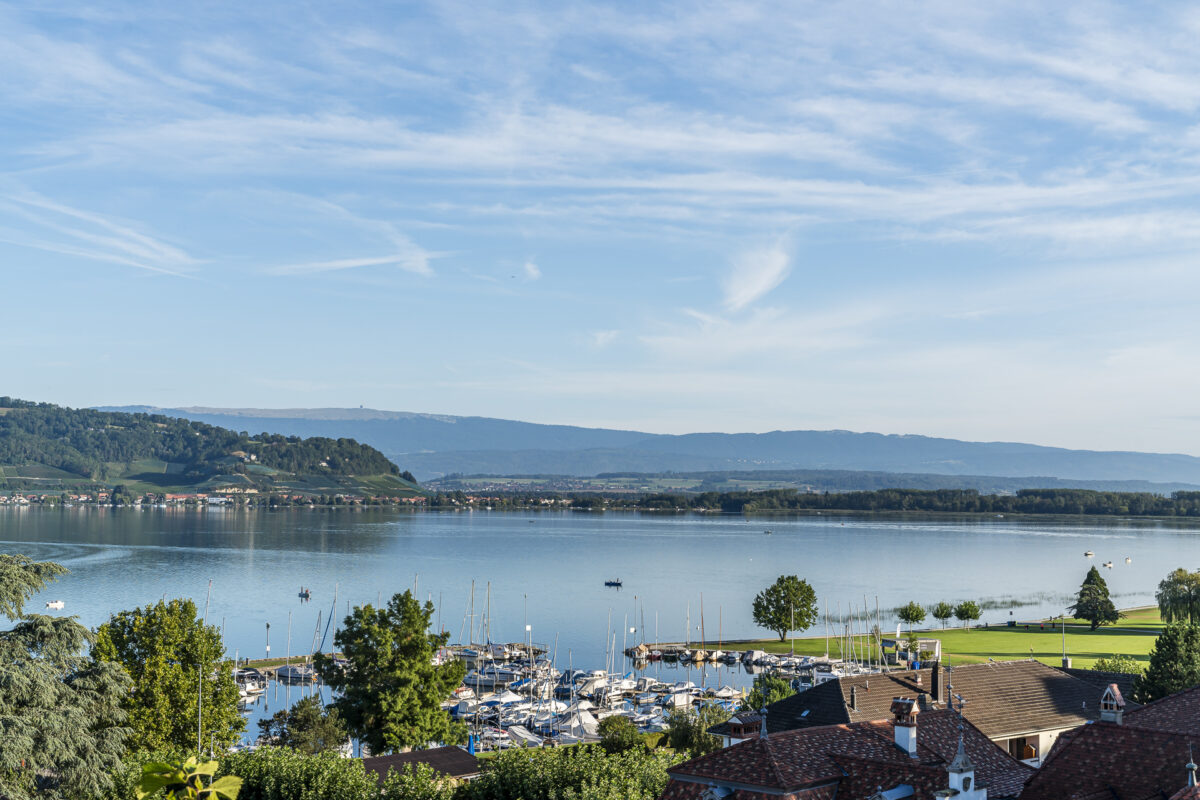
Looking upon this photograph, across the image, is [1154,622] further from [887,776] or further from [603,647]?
[887,776]

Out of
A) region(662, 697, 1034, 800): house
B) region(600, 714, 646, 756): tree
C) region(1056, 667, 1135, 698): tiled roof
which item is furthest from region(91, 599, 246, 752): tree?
region(1056, 667, 1135, 698): tiled roof

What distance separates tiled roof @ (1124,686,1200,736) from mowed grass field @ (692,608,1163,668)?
1499 inches

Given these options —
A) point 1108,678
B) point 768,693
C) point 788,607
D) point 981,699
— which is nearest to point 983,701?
point 981,699

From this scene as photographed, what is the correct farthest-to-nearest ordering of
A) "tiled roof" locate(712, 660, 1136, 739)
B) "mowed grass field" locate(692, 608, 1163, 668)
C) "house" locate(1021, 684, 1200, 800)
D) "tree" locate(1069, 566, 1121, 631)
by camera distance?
"tree" locate(1069, 566, 1121, 631) < "mowed grass field" locate(692, 608, 1163, 668) < "tiled roof" locate(712, 660, 1136, 739) < "house" locate(1021, 684, 1200, 800)

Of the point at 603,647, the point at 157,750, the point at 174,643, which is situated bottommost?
the point at 603,647

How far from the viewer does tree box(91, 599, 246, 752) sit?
34562mm

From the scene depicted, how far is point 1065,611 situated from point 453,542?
11875cm

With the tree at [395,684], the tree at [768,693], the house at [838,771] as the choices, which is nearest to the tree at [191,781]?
the house at [838,771]

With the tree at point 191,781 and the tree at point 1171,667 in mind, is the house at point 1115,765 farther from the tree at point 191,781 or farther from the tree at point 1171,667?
the tree at point 1171,667

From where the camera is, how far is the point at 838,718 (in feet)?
107

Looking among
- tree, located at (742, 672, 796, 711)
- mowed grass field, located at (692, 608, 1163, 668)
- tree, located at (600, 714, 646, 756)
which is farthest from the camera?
mowed grass field, located at (692, 608, 1163, 668)

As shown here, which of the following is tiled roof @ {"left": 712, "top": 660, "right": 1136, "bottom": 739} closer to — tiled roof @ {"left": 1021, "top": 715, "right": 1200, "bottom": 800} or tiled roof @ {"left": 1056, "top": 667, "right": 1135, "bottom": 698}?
tiled roof @ {"left": 1056, "top": 667, "right": 1135, "bottom": 698}

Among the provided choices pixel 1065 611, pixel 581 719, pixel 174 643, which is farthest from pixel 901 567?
pixel 174 643

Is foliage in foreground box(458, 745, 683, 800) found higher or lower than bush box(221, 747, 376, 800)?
higher
